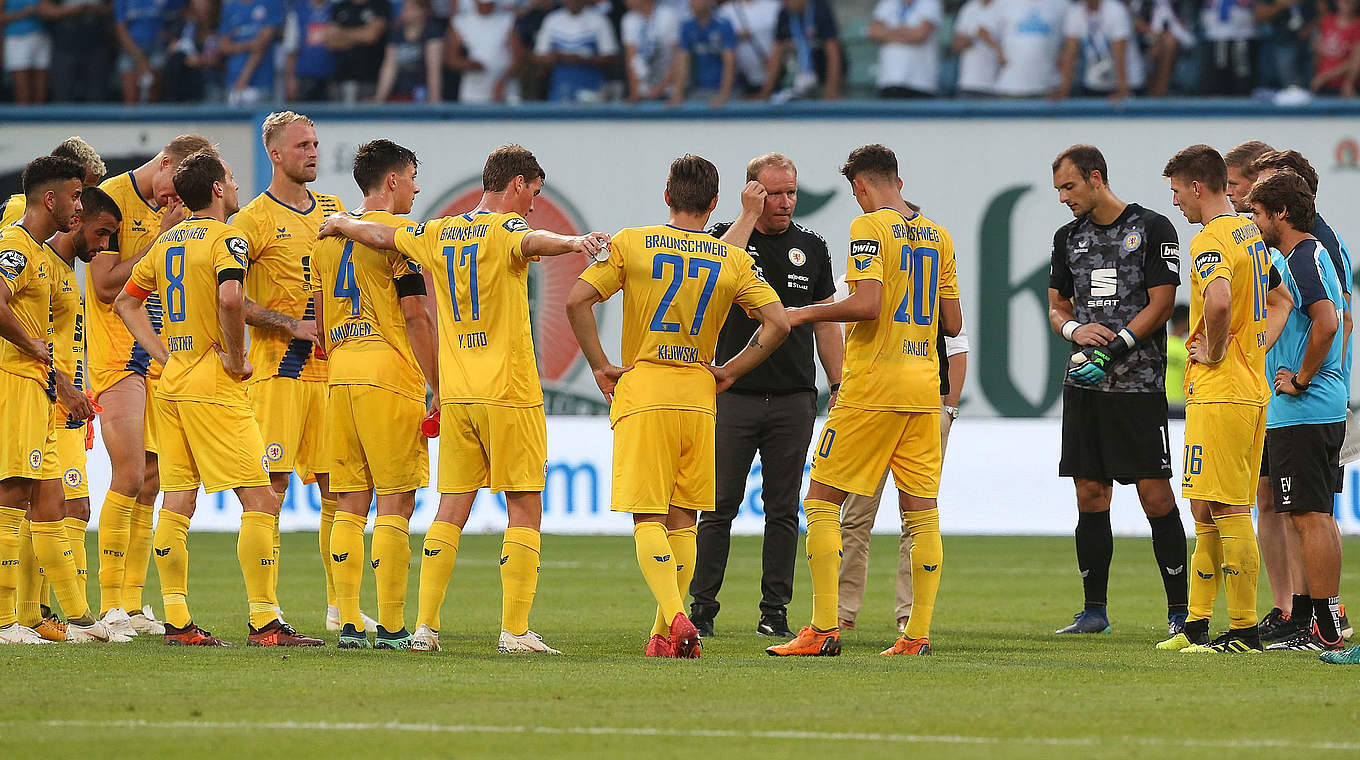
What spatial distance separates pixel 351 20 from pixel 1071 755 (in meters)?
17.7

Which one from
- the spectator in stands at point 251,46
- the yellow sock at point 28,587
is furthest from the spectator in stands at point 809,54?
the yellow sock at point 28,587

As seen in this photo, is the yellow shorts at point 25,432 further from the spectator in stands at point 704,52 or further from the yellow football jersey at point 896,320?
the spectator in stands at point 704,52

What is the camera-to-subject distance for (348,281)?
8.86 metres

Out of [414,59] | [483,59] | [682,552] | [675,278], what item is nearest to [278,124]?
[675,278]

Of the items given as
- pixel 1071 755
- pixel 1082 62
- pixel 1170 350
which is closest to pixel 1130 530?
pixel 1170 350

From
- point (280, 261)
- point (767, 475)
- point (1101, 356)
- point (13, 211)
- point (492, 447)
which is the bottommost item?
point (767, 475)

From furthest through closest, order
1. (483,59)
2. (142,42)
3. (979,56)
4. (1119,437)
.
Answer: (142,42), (483,59), (979,56), (1119,437)

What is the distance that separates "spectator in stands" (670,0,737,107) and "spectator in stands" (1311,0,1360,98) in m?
6.84

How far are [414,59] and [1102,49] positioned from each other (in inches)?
327

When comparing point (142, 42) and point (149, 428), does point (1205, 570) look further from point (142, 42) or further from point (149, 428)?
point (142, 42)

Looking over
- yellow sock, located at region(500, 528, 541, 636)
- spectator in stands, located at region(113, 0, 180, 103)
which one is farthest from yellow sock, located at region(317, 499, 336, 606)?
spectator in stands, located at region(113, 0, 180, 103)

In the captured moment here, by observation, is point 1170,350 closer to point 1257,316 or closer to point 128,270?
point 1257,316

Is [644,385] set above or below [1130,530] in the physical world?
above

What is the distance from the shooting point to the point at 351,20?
21.7m
